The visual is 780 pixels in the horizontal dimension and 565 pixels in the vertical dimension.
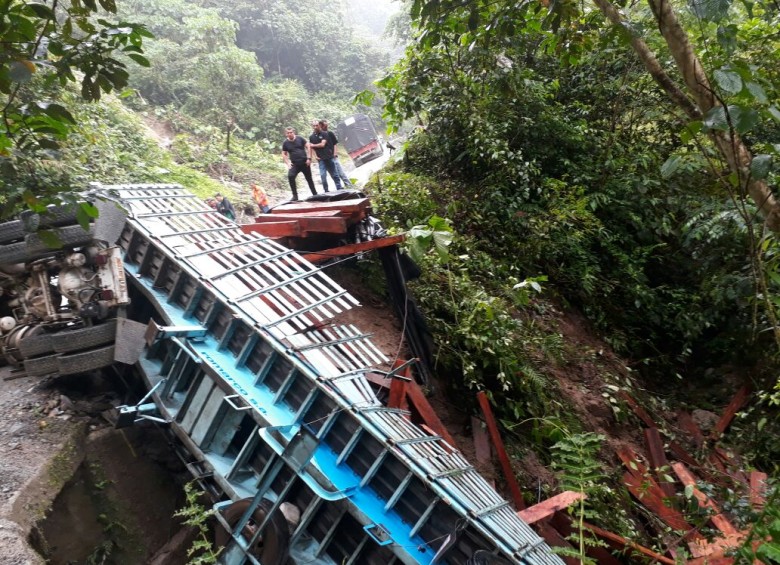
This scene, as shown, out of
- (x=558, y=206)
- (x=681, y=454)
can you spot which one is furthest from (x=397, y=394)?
(x=558, y=206)

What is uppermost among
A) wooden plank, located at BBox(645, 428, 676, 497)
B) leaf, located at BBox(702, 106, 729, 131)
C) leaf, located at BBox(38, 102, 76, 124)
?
leaf, located at BBox(702, 106, 729, 131)

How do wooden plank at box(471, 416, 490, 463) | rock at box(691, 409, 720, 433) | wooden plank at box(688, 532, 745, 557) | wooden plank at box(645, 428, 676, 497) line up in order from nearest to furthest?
wooden plank at box(688, 532, 745, 557) → wooden plank at box(471, 416, 490, 463) → wooden plank at box(645, 428, 676, 497) → rock at box(691, 409, 720, 433)

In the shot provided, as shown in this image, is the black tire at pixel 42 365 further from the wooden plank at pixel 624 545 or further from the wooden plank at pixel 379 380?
the wooden plank at pixel 624 545

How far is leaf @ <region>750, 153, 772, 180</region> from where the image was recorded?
2.31m

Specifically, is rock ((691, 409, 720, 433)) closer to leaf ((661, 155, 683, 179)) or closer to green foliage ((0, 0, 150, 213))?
leaf ((661, 155, 683, 179))

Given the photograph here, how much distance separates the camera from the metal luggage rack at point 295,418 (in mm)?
3602

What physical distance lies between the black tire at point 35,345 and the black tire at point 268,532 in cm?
265

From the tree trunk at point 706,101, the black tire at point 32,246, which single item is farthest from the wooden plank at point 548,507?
the black tire at point 32,246

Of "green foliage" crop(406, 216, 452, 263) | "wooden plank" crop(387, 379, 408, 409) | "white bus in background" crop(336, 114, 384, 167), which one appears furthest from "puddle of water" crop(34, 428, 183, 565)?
"white bus in background" crop(336, 114, 384, 167)

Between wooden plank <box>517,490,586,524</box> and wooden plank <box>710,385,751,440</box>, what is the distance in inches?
130

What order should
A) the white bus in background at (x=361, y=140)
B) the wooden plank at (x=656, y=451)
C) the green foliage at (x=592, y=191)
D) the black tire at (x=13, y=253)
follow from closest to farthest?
the black tire at (x=13, y=253) < the wooden plank at (x=656, y=451) < the green foliage at (x=592, y=191) < the white bus in background at (x=361, y=140)

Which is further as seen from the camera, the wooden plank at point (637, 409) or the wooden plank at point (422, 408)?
the wooden plank at point (637, 409)

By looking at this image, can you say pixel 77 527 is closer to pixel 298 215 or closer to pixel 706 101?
pixel 298 215

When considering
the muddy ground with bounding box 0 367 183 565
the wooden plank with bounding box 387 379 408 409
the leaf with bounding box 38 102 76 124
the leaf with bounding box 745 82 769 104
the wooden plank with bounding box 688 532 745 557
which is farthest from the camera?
the wooden plank with bounding box 387 379 408 409
